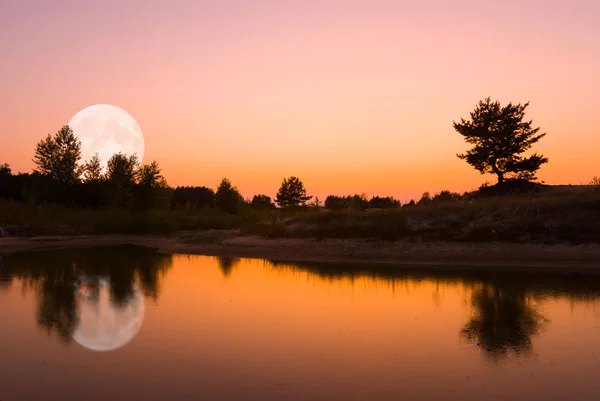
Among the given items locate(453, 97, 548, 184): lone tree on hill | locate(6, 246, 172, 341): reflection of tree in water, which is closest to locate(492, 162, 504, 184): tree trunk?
locate(453, 97, 548, 184): lone tree on hill

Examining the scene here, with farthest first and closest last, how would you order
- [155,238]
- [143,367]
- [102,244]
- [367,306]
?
[155,238] → [102,244] → [367,306] → [143,367]

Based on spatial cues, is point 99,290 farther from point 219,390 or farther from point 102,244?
point 102,244

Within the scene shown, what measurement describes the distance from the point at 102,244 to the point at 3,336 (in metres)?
43.4

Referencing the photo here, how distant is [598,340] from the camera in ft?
48.8

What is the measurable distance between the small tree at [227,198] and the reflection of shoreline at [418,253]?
223ft

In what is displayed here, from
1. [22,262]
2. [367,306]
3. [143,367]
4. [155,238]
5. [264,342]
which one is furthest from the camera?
[155,238]

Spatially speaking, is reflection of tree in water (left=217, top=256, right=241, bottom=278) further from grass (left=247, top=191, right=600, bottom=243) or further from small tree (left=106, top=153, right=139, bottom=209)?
small tree (left=106, top=153, right=139, bottom=209)

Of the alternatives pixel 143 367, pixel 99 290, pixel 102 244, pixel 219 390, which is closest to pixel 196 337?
pixel 143 367

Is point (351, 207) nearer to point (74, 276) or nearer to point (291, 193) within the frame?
point (74, 276)

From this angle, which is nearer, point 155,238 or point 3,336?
point 3,336

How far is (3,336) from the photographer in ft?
50.3

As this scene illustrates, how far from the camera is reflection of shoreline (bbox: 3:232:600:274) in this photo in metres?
33.4

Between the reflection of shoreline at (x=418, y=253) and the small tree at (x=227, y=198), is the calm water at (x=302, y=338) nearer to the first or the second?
the reflection of shoreline at (x=418, y=253)

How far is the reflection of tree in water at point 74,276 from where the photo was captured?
18.9 metres
